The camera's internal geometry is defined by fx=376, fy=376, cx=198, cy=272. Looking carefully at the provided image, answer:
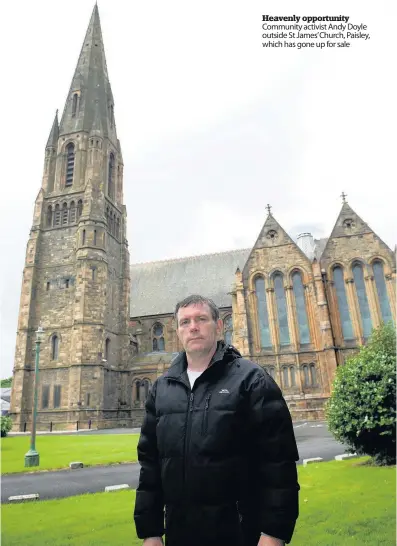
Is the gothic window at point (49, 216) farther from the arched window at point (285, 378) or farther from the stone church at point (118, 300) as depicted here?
the arched window at point (285, 378)

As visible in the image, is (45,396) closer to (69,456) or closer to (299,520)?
(69,456)

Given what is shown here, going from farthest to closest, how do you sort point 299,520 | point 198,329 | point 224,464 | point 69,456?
point 69,456 → point 299,520 → point 198,329 → point 224,464

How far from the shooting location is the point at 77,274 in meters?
35.0

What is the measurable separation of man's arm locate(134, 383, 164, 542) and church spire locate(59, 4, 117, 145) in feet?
145

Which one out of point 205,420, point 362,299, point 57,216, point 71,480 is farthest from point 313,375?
point 205,420

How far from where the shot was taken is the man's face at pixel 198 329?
286 centimetres

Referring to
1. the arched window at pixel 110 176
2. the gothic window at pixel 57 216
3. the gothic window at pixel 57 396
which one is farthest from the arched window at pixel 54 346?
the arched window at pixel 110 176

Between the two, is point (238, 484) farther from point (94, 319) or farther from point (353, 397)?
point (94, 319)

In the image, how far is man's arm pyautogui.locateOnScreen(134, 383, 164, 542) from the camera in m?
2.74

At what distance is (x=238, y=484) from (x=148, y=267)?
1954 inches

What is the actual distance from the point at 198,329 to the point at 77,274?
34.1 metres

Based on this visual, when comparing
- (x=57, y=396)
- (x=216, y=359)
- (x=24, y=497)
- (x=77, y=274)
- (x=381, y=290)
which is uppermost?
(x=77, y=274)

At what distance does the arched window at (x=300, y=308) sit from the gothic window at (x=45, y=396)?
2212 cm

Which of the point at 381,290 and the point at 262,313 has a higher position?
the point at 381,290
